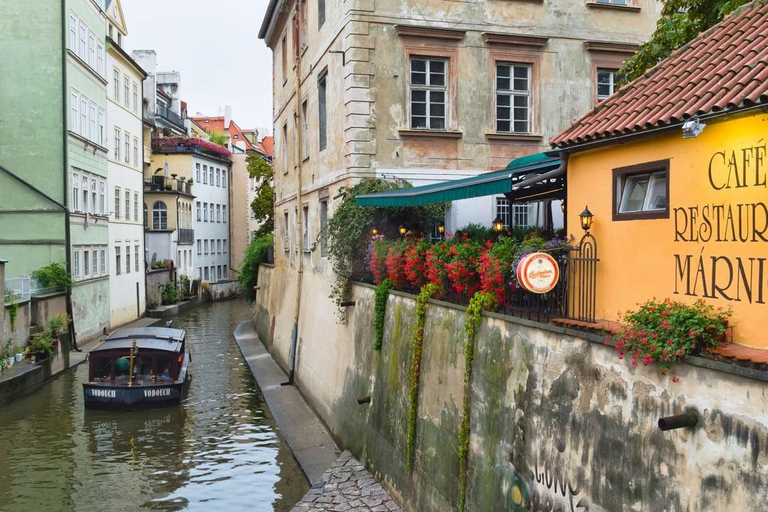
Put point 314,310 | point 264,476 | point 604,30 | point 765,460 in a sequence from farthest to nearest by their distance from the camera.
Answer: point 314,310, point 604,30, point 264,476, point 765,460

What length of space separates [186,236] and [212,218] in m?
7.71

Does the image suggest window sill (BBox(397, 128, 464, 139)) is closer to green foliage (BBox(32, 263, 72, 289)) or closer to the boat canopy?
the boat canopy

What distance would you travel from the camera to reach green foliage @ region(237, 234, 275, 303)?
125 ft

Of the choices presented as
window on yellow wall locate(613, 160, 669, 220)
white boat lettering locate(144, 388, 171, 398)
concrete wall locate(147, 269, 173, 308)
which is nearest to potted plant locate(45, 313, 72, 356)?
white boat lettering locate(144, 388, 171, 398)

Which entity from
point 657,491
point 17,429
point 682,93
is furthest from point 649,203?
point 17,429

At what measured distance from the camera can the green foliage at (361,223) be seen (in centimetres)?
1723

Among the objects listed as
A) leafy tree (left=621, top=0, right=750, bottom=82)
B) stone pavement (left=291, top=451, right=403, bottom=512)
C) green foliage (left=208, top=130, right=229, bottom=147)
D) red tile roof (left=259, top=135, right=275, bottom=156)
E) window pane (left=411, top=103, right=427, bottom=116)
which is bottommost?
stone pavement (left=291, top=451, right=403, bottom=512)

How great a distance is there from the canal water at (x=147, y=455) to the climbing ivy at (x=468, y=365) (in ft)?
17.4

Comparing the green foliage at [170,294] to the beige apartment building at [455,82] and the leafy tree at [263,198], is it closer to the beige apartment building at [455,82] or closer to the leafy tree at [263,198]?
the leafy tree at [263,198]

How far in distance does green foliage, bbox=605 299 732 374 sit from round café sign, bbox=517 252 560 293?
1785 millimetres

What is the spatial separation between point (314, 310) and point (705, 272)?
15.5 m

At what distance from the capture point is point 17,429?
19047mm

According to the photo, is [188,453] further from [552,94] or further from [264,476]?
[552,94]

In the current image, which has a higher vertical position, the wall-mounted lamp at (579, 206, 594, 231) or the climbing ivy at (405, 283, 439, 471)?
the wall-mounted lamp at (579, 206, 594, 231)
